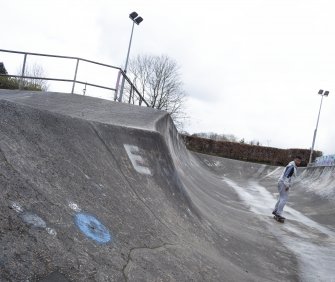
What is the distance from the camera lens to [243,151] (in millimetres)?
39438

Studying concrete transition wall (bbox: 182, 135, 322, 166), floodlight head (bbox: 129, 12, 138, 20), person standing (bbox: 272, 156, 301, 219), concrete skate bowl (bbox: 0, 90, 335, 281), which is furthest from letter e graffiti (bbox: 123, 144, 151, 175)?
concrete transition wall (bbox: 182, 135, 322, 166)

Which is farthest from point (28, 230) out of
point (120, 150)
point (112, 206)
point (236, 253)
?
point (236, 253)

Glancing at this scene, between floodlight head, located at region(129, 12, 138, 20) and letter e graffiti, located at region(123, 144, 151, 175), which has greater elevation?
floodlight head, located at region(129, 12, 138, 20)

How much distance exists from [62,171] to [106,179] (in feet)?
2.53

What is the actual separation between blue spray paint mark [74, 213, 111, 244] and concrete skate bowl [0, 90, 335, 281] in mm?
13

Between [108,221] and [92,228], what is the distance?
1.17 feet

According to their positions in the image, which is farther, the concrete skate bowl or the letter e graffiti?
the letter e graffiti

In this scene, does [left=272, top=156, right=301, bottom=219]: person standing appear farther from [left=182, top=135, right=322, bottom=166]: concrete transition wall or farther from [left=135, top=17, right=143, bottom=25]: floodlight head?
[left=182, top=135, right=322, bottom=166]: concrete transition wall

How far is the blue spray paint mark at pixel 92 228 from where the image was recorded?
3336mm

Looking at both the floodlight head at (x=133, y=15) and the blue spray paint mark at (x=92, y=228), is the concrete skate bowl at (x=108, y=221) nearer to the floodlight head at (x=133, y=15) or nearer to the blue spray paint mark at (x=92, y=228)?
the blue spray paint mark at (x=92, y=228)

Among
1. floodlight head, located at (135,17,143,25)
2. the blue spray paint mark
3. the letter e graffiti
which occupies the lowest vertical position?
the blue spray paint mark

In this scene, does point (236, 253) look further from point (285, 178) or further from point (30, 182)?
point (285, 178)

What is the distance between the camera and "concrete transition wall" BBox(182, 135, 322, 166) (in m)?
39.0

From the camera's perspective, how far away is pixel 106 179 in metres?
4.59
